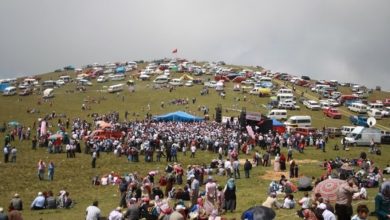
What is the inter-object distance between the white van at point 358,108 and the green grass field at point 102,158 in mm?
4084

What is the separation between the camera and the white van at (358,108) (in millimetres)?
75094

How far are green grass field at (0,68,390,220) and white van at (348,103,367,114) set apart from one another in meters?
4.08

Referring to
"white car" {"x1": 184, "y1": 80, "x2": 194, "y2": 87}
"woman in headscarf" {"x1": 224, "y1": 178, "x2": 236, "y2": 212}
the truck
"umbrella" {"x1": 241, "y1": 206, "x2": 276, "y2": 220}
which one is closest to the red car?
the truck

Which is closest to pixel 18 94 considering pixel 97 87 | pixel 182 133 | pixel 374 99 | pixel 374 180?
pixel 97 87

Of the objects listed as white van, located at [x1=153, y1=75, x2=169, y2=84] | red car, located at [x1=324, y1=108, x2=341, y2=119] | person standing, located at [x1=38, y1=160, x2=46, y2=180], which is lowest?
person standing, located at [x1=38, y1=160, x2=46, y2=180]

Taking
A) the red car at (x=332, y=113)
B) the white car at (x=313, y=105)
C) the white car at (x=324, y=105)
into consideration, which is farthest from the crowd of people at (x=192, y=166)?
the white car at (x=324, y=105)

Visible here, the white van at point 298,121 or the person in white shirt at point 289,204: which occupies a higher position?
the white van at point 298,121

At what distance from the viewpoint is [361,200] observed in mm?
21109

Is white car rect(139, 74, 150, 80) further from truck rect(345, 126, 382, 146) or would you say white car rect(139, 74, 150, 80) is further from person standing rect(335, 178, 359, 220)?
person standing rect(335, 178, 359, 220)

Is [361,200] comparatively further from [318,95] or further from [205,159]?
[318,95]

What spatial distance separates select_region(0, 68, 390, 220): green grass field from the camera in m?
25.4

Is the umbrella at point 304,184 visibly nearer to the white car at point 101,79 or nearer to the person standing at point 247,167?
the person standing at point 247,167

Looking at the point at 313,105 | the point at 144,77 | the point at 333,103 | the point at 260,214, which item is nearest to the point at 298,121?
the point at 313,105

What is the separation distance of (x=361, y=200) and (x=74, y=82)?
87.5m
